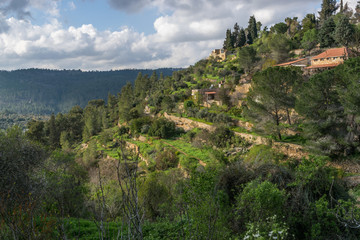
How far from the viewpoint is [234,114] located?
27.1 m

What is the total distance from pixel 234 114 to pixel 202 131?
15.2 ft

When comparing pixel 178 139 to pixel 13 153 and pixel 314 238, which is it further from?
pixel 314 238

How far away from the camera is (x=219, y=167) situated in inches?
380

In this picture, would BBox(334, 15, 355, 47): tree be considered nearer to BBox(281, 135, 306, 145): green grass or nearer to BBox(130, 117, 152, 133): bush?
BBox(281, 135, 306, 145): green grass

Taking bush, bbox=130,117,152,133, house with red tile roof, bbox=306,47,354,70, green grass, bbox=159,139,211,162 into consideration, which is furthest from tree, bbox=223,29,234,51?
green grass, bbox=159,139,211,162

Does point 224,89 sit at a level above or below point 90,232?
above

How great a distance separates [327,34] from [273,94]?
24981 mm

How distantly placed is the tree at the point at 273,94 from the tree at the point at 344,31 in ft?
58.7

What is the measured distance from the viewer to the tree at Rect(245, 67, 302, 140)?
1844 cm

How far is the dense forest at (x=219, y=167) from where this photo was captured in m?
5.36

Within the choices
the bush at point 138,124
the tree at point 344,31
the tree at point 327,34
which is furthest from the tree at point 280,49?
the bush at point 138,124

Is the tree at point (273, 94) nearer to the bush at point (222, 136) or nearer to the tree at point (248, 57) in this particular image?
the bush at point (222, 136)

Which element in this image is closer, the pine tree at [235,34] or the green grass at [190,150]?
the green grass at [190,150]

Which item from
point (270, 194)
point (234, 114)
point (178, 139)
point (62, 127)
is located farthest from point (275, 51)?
point (62, 127)
